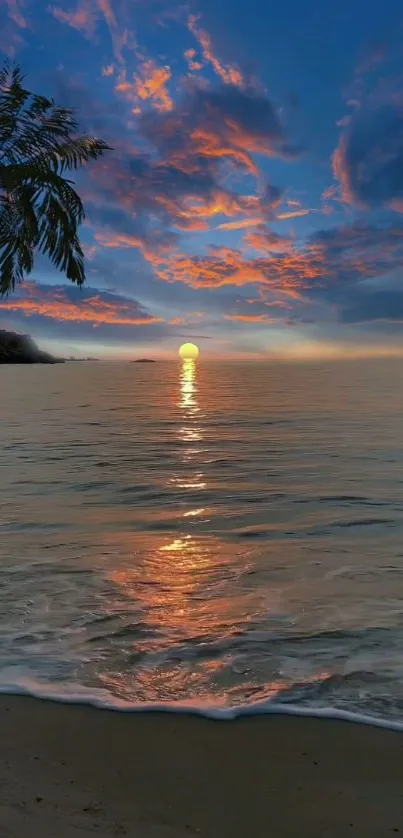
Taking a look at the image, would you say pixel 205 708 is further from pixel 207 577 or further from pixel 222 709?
pixel 207 577

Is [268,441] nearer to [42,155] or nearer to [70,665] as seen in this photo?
[42,155]

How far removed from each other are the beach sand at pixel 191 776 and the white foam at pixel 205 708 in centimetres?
10

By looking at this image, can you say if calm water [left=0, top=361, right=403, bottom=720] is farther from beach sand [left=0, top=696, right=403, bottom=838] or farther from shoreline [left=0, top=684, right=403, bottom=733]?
beach sand [left=0, top=696, right=403, bottom=838]

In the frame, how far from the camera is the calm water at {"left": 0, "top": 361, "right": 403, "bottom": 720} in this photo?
225 inches

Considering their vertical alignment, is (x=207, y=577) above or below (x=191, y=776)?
below

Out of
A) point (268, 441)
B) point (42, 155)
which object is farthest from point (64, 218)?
point (268, 441)

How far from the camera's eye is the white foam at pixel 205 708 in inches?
191

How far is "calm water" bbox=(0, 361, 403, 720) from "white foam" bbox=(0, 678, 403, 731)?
9 centimetres

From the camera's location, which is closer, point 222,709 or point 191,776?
point 191,776

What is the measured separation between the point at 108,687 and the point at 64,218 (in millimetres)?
13715

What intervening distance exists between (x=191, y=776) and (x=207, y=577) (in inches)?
189

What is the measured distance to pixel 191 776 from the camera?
13.2 ft

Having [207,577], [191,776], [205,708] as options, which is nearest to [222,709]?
[205,708]

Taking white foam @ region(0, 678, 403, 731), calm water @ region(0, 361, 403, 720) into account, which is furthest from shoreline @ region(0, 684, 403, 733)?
calm water @ region(0, 361, 403, 720)
